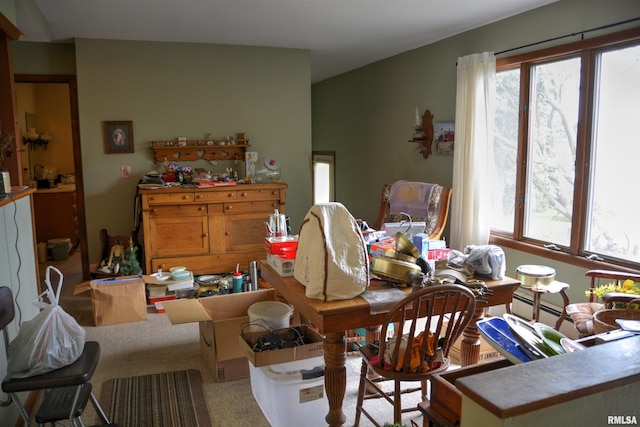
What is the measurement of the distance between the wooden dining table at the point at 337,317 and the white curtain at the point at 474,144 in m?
1.94

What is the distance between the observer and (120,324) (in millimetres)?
4199

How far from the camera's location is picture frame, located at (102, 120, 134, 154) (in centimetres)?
530

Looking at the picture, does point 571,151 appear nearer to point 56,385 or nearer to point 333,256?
point 333,256

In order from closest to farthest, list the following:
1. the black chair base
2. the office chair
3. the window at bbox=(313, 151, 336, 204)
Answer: the office chair, the black chair base, the window at bbox=(313, 151, 336, 204)

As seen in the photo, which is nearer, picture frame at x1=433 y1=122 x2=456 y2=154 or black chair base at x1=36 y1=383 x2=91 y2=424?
black chair base at x1=36 y1=383 x2=91 y2=424

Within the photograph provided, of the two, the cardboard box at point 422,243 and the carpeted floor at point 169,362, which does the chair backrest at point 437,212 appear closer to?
the carpeted floor at point 169,362

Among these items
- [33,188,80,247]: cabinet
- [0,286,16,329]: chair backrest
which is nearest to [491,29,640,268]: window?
[0,286,16,329]: chair backrest

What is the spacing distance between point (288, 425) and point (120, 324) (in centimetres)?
222

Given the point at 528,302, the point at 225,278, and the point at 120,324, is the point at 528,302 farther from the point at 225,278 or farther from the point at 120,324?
the point at 120,324

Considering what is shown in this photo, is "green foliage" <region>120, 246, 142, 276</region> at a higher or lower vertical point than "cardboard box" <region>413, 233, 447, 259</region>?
lower

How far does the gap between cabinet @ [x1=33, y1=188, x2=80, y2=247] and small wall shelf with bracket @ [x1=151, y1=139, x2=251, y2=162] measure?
2.33 meters

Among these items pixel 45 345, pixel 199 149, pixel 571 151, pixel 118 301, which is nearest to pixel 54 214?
pixel 199 149

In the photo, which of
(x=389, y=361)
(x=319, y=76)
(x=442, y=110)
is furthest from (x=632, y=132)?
(x=319, y=76)

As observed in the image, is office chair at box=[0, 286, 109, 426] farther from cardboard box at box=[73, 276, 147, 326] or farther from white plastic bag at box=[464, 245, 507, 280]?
white plastic bag at box=[464, 245, 507, 280]
